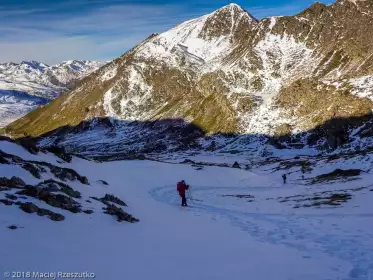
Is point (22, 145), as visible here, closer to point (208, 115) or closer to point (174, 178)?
point (174, 178)

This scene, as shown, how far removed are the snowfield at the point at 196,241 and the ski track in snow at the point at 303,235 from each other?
0.12 ft

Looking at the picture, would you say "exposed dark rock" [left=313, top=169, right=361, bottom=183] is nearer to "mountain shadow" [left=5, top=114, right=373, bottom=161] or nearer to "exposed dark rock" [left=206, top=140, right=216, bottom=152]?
"mountain shadow" [left=5, top=114, right=373, bottom=161]

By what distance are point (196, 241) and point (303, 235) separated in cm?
582

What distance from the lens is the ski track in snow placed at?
1509cm

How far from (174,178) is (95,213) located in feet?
97.7

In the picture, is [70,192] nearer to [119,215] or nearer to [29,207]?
[119,215]

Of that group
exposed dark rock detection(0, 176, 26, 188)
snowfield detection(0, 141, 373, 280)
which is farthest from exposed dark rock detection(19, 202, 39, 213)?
exposed dark rock detection(0, 176, 26, 188)

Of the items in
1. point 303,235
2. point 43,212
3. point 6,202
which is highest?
point 6,202

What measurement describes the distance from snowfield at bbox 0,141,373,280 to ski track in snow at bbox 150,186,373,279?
36 mm

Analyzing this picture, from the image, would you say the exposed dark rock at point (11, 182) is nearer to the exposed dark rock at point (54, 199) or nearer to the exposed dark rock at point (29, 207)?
the exposed dark rock at point (54, 199)

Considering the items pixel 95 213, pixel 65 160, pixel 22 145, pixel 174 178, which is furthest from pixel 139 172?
pixel 95 213

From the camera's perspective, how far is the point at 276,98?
163 metres

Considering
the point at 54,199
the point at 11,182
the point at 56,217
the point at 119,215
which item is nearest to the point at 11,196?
the point at 54,199

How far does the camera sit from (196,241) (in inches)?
703
